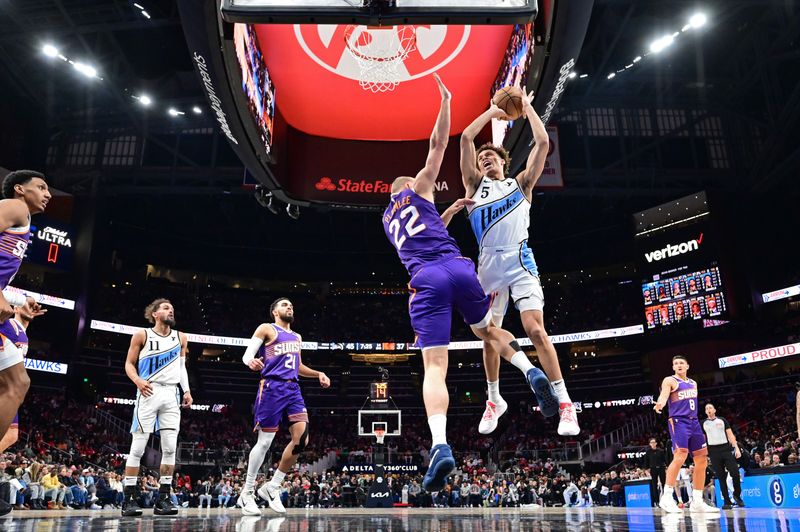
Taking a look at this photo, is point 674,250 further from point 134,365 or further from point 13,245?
point 13,245

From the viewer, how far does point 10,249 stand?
14.0 feet

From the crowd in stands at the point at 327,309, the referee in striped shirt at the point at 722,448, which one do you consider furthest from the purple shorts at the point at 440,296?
the crowd in stands at the point at 327,309

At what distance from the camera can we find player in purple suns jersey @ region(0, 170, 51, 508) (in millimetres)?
4219

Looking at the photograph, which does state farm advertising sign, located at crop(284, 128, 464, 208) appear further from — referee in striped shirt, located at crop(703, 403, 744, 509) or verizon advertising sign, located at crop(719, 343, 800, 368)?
verizon advertising sign, located at crop(719, 343, 800, 368)

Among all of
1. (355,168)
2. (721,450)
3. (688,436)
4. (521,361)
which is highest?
(355,168)

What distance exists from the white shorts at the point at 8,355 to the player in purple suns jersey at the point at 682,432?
22.5ft

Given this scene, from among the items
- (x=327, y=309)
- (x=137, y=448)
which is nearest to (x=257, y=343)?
(x=137, y=448)

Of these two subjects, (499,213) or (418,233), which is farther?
(499,213)

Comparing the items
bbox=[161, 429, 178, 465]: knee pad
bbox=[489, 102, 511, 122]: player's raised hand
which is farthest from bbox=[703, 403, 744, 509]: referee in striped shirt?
bbox=[161, 429, 178, 465]: knee pad

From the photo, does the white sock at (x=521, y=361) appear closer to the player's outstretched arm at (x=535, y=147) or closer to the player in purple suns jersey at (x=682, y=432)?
the player's outstretched arm at (x=535, y=147)

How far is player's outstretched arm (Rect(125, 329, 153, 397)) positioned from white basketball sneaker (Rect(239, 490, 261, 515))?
1.52 metres

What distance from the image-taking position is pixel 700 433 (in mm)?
8305

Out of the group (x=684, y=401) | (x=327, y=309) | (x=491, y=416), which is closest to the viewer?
(x=491, y=416)

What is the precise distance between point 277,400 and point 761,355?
23647mm
